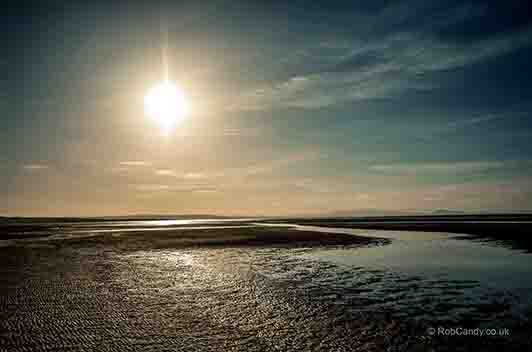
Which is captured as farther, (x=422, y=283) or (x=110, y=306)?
(x=422, y=283)

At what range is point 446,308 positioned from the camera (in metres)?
14.2

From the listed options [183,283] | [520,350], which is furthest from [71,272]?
[520,350]

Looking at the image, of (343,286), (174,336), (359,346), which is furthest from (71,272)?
(359,346)

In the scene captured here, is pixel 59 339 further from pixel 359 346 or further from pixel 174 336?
pixel 359 346

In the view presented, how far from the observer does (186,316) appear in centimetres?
1356

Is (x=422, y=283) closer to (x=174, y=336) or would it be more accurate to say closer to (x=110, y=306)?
(x=174, y=336)

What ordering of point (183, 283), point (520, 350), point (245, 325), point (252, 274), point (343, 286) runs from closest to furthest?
point (520, 350)
point (245, 325)
point (343, 286)
point (183, 283)
point (252, 274)

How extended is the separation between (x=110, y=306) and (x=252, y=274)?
9.85 metres

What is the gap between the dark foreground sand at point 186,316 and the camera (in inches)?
415

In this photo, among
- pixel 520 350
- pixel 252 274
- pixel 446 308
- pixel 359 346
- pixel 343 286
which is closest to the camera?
pixel 520 350

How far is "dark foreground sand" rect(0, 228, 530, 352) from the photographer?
10547 mm

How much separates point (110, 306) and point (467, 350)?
13.9 m

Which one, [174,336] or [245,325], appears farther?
Result: [245,325]

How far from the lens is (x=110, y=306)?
14.9 meters
